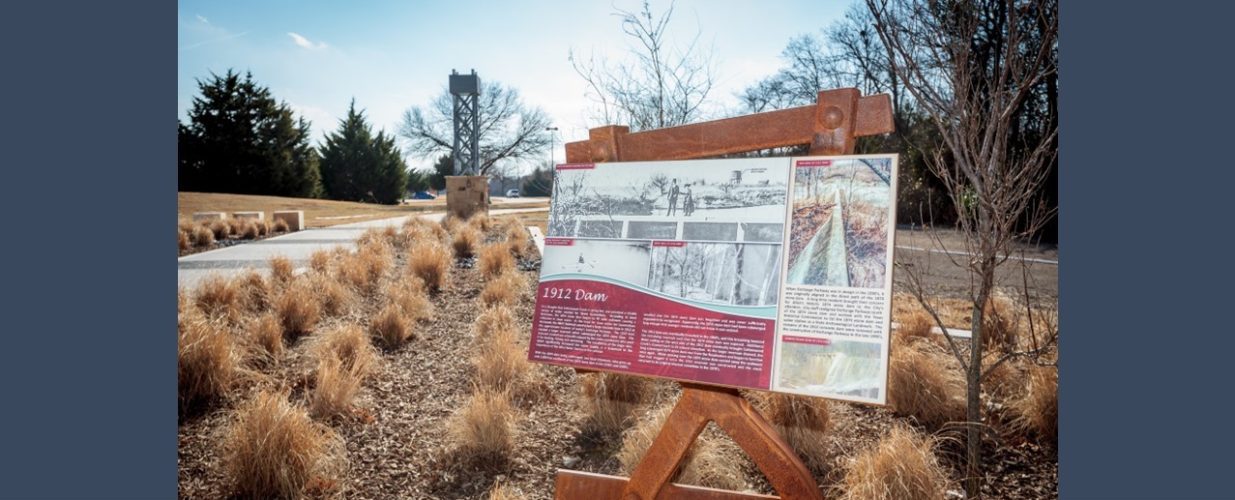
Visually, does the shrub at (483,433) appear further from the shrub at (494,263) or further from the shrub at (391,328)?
the shrub at (494,263)

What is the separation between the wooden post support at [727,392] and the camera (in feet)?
5.66

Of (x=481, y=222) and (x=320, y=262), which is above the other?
(x=481, y=222)

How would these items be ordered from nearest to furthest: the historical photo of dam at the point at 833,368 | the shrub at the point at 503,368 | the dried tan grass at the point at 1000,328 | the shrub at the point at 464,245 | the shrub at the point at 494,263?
the historical photo of dam at the point at 833,368
the shrub at the point at 503,368
the dried tan grass at the point at 1000,328
the shrub at the point at 494,263
the shrub at the point at 464,245

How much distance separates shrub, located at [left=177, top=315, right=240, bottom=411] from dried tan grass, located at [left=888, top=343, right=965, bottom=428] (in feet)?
9.63

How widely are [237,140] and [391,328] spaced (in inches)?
115

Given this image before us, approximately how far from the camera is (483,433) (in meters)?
2.60

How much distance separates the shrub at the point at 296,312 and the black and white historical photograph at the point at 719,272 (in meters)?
3.00

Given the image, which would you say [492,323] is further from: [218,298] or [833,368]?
[833,368]

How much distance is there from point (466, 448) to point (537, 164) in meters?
4.82

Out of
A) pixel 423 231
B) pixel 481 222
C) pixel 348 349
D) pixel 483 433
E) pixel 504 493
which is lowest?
pixel 504 493

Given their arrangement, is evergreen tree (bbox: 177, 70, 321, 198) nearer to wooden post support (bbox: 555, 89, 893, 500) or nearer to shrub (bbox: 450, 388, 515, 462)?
shrub (bbox: 450, 388, 515, 462)

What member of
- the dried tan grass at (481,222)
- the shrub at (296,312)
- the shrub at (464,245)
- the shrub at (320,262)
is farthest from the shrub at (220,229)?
the shrub at (296,312)

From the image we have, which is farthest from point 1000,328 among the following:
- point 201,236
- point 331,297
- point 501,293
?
Answer: point 201,236

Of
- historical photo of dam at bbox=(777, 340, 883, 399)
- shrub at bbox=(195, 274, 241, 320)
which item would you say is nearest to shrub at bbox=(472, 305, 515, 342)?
shrub at bbox=(195, 274, 241, 320)
